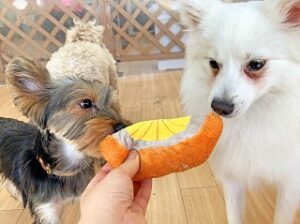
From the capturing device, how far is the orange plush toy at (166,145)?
2.57ft

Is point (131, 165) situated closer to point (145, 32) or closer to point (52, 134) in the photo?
point (52, 134)

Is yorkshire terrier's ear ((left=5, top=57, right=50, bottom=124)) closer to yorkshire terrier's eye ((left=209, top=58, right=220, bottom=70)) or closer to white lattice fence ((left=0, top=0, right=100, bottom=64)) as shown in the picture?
yorkshire terrier's eye ((left=209, top=58, right=220, bottom=70))

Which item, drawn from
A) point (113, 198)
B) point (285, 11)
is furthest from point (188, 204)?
point (285, 11)

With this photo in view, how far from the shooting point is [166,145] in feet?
2.59

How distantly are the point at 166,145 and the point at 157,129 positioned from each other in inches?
3.2

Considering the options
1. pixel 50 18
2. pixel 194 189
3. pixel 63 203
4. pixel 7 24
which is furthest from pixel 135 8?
pixel 63 203

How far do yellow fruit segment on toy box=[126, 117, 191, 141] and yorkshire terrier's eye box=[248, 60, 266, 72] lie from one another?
0.22 meters

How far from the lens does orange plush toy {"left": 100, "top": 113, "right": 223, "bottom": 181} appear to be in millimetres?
785

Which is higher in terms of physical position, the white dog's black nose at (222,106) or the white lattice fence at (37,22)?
the white dog's black nose at (222,106)

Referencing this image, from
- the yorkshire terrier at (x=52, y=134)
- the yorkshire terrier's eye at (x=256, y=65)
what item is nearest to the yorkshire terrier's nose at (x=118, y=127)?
the yorkshire terrier at (x=52, y=134)

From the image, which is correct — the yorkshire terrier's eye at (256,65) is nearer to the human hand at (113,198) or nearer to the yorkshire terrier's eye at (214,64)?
the yorkshire terrier's eye at (214,64)

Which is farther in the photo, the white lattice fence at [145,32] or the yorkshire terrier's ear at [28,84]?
the white lattice fence at [145,32]

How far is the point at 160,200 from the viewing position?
60.7 inches

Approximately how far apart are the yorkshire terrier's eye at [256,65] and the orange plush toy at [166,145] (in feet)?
0.58
